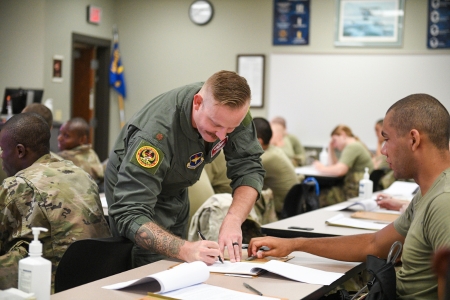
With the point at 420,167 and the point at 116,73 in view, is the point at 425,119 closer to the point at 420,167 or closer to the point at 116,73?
the point at 420,167

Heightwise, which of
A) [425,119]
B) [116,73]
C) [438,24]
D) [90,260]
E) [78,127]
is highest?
[438,24]

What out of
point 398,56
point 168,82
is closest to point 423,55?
point 398,56

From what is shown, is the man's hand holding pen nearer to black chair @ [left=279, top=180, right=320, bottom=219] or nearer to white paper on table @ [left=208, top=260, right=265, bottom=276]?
white paper on table @ [left=208, top=260, right=265, bottom=276]

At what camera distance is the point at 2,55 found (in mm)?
8023

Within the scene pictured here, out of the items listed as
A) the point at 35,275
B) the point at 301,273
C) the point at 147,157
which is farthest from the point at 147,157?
the point at 35,275

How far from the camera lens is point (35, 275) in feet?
4.83

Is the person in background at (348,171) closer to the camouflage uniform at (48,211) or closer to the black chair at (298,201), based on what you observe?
the black chair at (298,201)

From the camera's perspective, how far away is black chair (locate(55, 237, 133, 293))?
81.9 inches

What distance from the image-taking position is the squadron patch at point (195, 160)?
2.37 m

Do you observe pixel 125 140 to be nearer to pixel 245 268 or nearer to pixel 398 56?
pixel 245 268

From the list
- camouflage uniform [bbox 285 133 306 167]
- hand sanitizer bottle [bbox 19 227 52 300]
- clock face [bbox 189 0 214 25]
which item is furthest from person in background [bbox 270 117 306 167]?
hand sanitizer bottle [bbox 19 227 52 300]

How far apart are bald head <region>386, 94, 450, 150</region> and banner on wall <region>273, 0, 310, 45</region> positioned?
683 cm

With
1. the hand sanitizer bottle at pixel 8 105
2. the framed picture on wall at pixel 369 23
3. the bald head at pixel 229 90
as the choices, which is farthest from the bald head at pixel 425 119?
the framed picture on wall at pixel 369 23

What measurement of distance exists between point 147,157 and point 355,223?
141 cm
